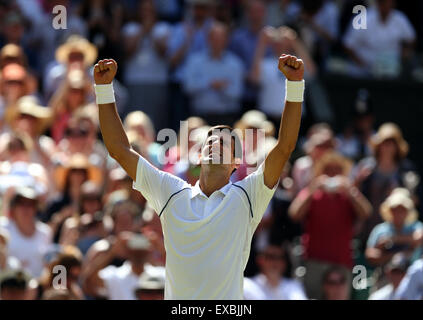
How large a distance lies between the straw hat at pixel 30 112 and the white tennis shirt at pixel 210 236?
216 inches

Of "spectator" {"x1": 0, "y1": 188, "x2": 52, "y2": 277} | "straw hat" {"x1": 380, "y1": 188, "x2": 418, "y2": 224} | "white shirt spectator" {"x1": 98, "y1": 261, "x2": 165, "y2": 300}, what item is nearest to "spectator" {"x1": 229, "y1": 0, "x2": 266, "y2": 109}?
"straw hat" {"x1": 380, "y1": 188, "x2": 418, "y2": 224}

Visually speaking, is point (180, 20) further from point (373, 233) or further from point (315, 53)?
point (373, 233)

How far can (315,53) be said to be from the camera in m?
13.3

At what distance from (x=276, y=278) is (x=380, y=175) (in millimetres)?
1960

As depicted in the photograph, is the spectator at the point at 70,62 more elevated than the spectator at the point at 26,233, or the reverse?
the spectator at the point at 70,62

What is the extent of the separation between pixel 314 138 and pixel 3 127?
3.08 metres

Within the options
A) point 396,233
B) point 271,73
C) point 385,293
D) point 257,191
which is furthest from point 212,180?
point 271,73

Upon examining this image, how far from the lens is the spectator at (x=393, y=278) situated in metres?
8.69

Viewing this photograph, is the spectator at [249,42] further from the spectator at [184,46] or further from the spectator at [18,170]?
the spectator at [18,170]

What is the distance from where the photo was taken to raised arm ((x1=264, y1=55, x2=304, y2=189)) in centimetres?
521

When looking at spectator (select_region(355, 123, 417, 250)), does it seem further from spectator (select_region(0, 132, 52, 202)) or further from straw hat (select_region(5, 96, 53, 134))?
straw hat (select_region(5, 96, 53, 134))

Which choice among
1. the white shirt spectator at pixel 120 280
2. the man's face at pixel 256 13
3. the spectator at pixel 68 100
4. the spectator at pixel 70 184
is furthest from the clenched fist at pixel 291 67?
the man's face at pixel 256 13

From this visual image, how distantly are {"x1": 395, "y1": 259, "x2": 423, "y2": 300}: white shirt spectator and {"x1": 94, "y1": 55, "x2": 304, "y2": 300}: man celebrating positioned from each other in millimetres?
3179

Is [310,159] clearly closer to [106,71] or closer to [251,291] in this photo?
[251,291]
